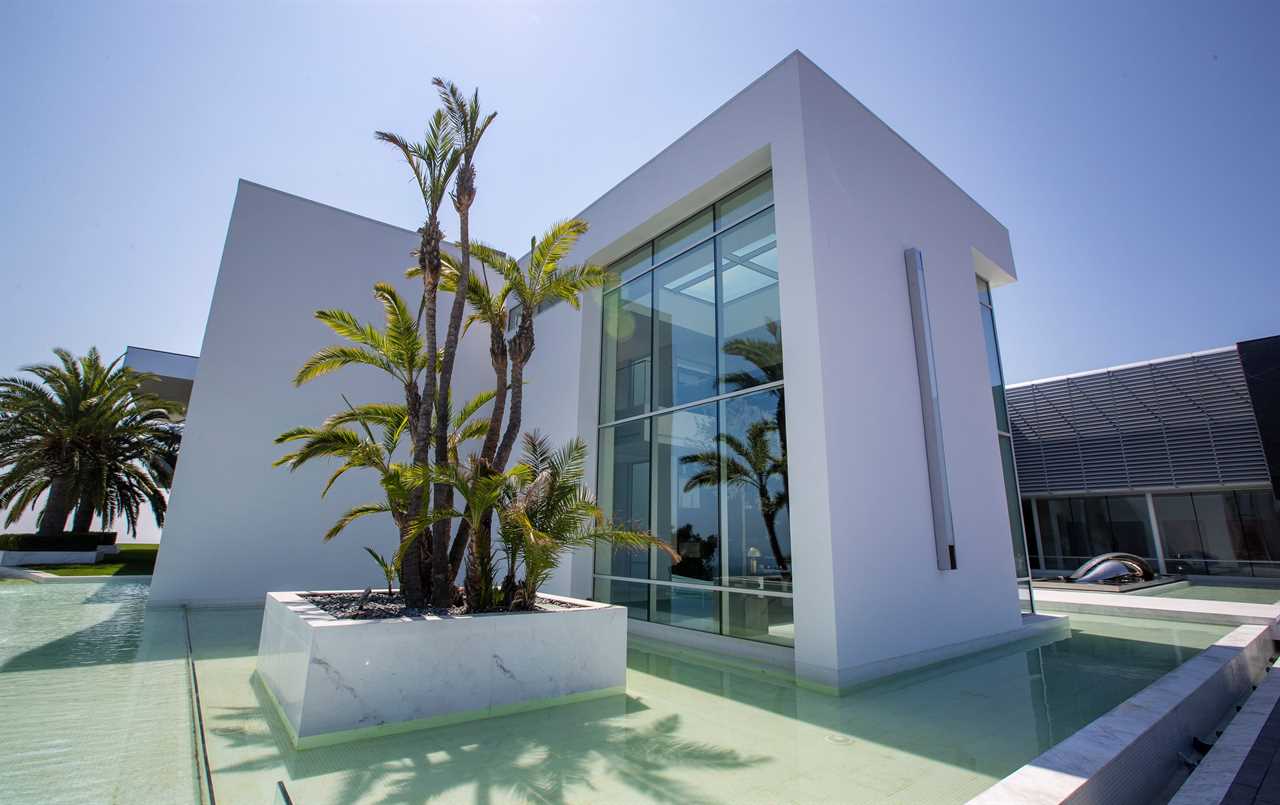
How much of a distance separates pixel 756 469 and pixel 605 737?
3.64 meters

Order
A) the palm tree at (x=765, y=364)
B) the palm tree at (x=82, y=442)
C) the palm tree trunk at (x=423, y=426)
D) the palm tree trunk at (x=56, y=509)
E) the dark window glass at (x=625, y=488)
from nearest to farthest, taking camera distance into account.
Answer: the palm tree trunk at (x=423, y=426), the palm tree at (x=765, y=364), the dark window glass at (x=625, y=488), the palm tree at (x=82, y=442), the palm tree trunk at (x=56, y=509)

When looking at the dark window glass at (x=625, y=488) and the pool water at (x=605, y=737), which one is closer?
the pool water at (x=605, y=737)

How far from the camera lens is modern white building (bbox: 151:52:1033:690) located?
6.22m

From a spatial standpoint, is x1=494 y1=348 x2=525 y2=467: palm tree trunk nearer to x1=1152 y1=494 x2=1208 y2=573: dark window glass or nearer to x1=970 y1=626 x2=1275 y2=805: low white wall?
x1=970 y1=626 x2=1275 y2=805: low white wall

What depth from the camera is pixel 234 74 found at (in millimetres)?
7906

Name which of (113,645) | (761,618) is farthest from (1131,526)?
(113,645)

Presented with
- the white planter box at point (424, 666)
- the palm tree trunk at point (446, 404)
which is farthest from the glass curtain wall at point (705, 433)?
the palm tree trunk at point (446, 404)

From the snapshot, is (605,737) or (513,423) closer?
(605,737)

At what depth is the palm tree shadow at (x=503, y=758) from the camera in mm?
3148

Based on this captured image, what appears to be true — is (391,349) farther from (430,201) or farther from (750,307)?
(750,307)

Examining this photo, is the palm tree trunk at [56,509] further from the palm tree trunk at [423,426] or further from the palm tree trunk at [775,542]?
the palm tree trunk at [775,542]

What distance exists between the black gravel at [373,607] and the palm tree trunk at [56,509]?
16782 mm

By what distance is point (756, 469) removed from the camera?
22.4 ft

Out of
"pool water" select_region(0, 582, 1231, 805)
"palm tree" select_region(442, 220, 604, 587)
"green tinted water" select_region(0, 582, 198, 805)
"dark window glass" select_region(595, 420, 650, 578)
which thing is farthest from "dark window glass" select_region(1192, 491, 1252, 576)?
"green tinted water" select_region(0, 582, 198, 805)
